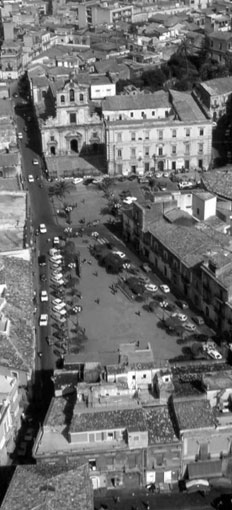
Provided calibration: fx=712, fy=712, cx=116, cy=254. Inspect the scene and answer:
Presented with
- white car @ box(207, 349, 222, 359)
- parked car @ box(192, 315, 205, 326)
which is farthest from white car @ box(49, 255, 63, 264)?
white car @ box(207, 349, 222, 359)

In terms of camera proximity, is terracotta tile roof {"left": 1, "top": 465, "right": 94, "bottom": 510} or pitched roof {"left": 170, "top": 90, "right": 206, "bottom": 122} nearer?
terracotta tile roof {"left": 1, "top": 465, "right": 94, "bottom": 510}

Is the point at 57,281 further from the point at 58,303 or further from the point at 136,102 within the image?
the point at 136,102

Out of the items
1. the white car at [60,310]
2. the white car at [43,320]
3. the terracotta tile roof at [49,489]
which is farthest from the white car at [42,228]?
the terracotta tile roof at [49,489]

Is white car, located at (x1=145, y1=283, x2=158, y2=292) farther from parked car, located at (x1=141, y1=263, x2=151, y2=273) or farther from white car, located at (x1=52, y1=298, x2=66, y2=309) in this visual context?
white car, located at (x1=52, y1=298, x2=66, y2=309)

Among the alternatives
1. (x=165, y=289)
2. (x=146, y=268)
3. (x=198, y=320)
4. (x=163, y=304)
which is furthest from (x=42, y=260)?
(x=198, y=320)

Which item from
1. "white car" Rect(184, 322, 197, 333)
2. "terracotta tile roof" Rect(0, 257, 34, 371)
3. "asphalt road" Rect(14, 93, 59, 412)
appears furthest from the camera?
"white car" Rect(184, 322, 197, 333)

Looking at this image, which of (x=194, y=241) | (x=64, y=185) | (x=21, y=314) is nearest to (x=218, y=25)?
(x=64, y=185)

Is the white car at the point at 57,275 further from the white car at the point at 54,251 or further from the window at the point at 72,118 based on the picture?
the window at the point at 72,118
